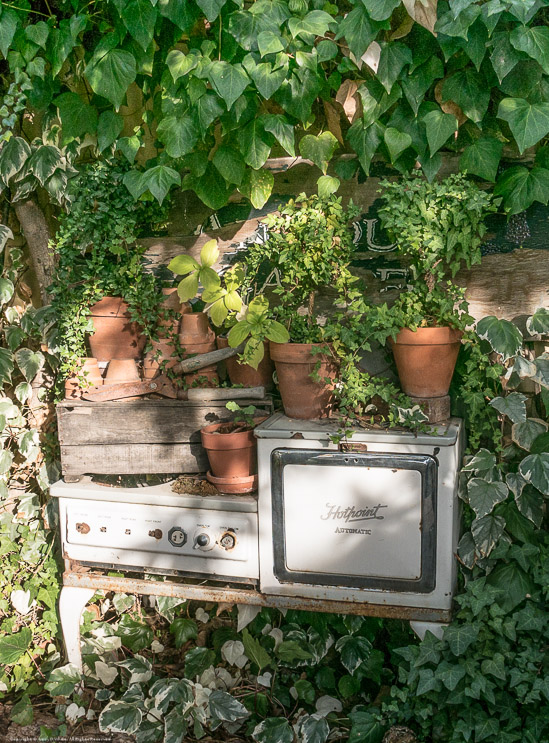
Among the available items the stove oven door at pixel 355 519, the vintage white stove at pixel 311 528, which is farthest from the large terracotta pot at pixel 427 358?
the stove oven door at pixel 355 519

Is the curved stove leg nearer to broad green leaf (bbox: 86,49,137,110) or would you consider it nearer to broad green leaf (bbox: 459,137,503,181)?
broad green leaf (bbox: 86,49,137,110)

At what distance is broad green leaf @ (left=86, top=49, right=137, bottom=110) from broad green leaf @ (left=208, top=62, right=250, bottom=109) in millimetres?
368

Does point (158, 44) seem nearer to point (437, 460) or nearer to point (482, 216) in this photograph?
point (482, 216)

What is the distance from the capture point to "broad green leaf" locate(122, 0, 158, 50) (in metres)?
2.21

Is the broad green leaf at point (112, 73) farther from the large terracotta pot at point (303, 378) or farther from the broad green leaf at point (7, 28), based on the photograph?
the large terracotta pot at point (303, 378)

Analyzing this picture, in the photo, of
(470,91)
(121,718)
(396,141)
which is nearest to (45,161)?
(396,141)

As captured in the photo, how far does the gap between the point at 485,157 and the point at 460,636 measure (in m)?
1.45

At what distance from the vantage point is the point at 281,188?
251 centimetres

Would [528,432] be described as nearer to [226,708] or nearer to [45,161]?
[226,708]

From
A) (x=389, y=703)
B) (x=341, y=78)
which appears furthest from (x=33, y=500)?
(x=341, y=78)

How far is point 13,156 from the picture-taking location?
8.61 ft

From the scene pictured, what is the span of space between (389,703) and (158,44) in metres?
2.33

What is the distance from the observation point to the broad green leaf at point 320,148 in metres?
2.30

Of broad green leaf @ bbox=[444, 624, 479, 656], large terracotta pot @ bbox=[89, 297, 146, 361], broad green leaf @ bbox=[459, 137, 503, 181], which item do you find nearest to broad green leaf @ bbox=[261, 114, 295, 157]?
broad green leaf @ bbox=[459, 137, 503, 181]
